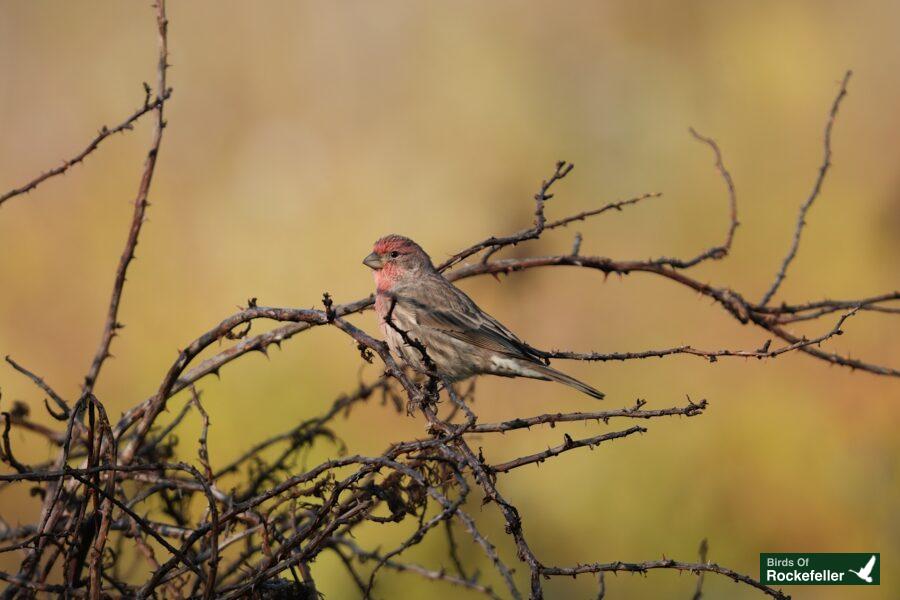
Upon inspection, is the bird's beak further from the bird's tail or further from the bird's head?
the bird's tail

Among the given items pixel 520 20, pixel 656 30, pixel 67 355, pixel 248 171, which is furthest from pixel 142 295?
pixel 656 30

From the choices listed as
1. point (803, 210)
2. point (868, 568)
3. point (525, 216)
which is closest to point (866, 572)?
point (868, 568)

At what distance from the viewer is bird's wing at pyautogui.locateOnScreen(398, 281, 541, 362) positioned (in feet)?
19.1

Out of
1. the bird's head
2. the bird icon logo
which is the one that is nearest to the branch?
the bird icon logo

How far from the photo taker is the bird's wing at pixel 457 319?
230 inches

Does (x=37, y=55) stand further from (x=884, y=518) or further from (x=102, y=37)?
(x=884, y=518)

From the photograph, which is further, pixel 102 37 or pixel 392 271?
pixel 102 37

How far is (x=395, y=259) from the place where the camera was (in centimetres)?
621

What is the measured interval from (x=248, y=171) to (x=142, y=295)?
4.45 feet

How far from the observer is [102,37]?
29.9 feet

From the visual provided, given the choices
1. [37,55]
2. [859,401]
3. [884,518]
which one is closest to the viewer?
[884,518]

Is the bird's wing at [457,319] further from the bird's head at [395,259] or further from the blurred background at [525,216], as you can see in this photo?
the blurred background at [525,216]

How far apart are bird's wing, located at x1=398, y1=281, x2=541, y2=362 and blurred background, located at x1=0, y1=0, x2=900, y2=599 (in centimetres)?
105

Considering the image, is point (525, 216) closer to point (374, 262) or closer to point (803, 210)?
point (374, 262)
